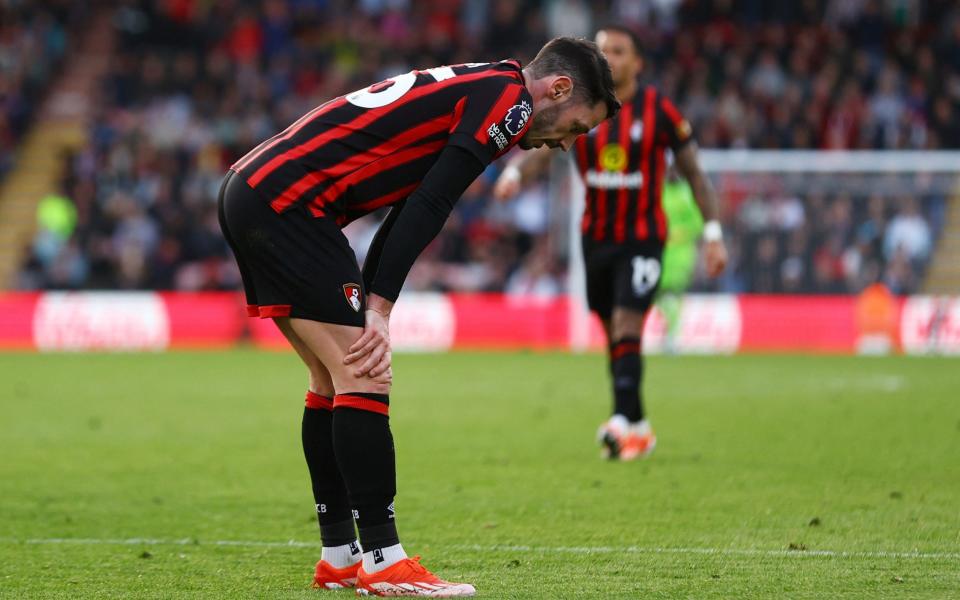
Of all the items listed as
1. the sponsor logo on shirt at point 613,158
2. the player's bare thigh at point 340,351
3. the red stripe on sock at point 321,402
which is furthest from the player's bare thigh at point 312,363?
the sponsor logo on shirt at point 613,158

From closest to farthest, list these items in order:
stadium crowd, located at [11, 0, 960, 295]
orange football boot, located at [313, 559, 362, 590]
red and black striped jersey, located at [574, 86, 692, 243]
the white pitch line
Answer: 1. orange football boot, located at [313, 559, 362, 590]
2. the white pitch line
3. red and black striped jersey, located at [574, 86, 692, 243]
4. stadium crowd, located at [11, 0, 960, 295]

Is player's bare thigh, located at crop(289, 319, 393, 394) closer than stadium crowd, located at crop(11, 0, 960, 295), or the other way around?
player's bare thigh, located at crop(289, 319, 393, 394)

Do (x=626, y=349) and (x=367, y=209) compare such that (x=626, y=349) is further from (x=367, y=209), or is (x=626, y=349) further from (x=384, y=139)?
(x=384, y=139)

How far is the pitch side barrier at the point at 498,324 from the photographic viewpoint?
19.2 meters

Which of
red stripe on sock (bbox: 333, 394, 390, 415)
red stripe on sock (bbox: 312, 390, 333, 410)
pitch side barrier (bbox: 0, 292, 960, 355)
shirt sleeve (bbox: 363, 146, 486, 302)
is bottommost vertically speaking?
pitch side barrier (bbox: 0, 292, 960, 355)

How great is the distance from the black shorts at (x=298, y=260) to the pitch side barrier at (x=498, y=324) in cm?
1467

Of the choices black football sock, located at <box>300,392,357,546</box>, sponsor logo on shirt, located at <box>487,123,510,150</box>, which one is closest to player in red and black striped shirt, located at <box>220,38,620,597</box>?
sponsor logo on shirt, located at <box>487,123,510,150</box>

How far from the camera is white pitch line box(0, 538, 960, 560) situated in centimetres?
524

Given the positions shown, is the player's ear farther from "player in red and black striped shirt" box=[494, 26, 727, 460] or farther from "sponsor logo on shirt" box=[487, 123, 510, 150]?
"player in red and black striped shirt" box=[494, 26, 727, 460]

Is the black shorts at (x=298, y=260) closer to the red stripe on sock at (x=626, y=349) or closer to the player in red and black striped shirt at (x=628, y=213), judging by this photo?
the player in red and black striped shirt at (x=628, y=213)

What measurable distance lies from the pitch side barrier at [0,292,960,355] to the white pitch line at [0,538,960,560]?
44.9ft

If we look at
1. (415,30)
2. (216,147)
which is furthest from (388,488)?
(415,30)

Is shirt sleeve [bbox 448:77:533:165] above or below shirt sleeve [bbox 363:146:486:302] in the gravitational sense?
above

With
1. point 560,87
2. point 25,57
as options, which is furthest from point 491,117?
point 25,57
